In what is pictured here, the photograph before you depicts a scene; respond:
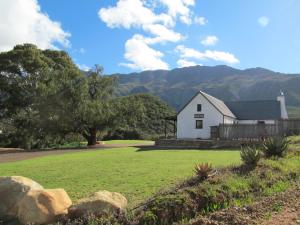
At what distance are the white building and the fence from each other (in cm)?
676

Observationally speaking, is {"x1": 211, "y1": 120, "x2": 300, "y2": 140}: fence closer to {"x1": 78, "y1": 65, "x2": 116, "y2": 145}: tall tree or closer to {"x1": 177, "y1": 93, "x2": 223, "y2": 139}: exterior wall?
{"x1": 177, "y1": 93, "x2": 223, "y2": 139}: exterior wall

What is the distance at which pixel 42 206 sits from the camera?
9.70 metres

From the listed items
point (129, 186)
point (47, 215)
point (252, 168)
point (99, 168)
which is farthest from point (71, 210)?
point (99, 168)

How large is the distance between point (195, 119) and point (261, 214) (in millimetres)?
42870

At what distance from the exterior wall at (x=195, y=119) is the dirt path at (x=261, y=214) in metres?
40.9

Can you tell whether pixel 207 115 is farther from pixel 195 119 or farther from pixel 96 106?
pixel 96 106

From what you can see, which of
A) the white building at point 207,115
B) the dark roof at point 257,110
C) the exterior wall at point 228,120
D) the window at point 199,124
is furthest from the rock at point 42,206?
the dark roof at point 257,110

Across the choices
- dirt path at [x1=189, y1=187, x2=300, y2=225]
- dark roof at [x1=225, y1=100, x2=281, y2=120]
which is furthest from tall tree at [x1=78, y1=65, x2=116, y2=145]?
dirt path at [x1=189, y1=187, x2=300, y2=225]

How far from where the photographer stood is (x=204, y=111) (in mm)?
50906

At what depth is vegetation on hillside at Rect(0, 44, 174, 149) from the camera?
41.8 m

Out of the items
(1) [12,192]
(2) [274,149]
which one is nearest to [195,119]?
(2) [274,149]

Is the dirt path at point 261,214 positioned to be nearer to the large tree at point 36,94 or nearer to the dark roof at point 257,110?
→ the large tree at point 36,94

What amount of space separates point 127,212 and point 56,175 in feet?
27.0

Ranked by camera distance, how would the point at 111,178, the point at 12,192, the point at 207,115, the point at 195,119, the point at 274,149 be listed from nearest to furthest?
the point at 12,192 → the point at 274,149 → the point at 111,178 → the point at 207,115 → the point at 195,119
